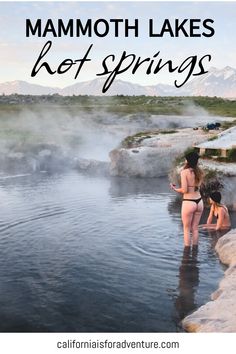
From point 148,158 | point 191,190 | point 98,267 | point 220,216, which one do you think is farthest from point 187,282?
point 148,158

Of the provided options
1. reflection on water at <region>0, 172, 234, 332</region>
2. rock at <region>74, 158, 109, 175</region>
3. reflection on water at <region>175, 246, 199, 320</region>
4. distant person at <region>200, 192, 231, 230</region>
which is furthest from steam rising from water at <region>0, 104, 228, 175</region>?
reflection on water at <region>175, 246, 199, 320</region>

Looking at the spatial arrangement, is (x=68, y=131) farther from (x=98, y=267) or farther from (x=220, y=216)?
(x=98, y=267)

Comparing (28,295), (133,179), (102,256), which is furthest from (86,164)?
(28,295)

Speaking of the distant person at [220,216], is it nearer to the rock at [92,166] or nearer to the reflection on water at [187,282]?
the reflection on water at [187,282]

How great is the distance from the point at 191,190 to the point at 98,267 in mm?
3560

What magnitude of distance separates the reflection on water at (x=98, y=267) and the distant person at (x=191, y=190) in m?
1.10

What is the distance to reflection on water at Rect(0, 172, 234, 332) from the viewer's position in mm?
11891

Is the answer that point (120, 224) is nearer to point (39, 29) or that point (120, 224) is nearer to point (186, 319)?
point (39, 29)

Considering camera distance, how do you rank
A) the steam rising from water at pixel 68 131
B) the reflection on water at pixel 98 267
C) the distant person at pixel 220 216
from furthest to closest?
the steam rising from water at pixel 68 131 → the distant person at pixel 220 216 → the reflection on water at pixel 98 267

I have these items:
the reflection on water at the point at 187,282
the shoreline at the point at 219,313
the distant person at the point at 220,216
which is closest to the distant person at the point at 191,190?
the reflection on water at the point at 187,282

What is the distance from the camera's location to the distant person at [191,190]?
15828 mm

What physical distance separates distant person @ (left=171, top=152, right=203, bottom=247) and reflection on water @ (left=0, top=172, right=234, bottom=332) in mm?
1104

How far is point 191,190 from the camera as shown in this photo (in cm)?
1602

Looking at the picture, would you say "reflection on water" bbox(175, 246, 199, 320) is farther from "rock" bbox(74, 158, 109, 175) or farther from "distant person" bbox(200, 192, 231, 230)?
"rock" bbox(74, 158, 109, 175)
